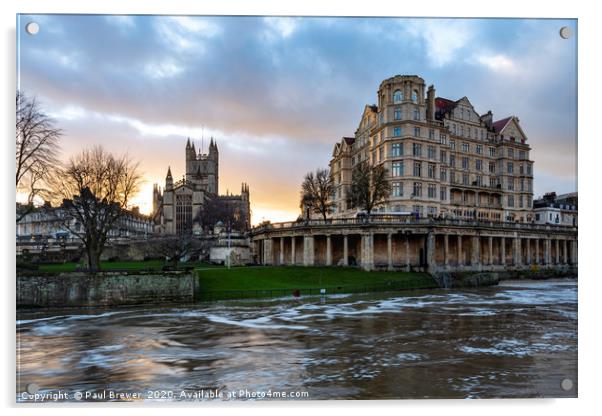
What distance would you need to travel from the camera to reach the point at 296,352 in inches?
671

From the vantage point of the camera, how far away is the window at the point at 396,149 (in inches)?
2283

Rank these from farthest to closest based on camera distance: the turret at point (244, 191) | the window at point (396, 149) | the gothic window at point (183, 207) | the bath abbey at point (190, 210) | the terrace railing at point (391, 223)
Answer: the turret at point (244, 191), the gothic window at point (183, 207), the bath abbey at point (190, 210), the window at point (396, 149), the terrace railing at point (391, 223)

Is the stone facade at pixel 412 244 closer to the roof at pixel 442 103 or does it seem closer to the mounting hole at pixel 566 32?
the roof at pixel 442 103

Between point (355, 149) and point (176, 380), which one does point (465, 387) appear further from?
point (355, 149)

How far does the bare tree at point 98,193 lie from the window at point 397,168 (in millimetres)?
31836

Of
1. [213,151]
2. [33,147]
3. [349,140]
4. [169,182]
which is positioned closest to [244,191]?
[213,151]

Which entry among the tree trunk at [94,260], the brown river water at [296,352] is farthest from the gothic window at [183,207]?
the brown river water at [296,352]

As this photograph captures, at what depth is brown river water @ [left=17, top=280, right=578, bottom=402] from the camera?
40.7 feet

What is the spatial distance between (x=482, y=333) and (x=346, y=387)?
34.6 ft

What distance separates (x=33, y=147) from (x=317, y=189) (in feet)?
163

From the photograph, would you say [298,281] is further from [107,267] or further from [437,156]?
[437,156]

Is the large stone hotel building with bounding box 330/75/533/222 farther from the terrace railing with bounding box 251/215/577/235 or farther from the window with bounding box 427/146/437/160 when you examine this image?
the terrace railing with bounding box 251/215/577/235

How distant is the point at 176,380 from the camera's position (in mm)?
13188

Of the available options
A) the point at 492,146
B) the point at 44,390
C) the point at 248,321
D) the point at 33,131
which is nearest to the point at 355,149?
the point at 492,146
